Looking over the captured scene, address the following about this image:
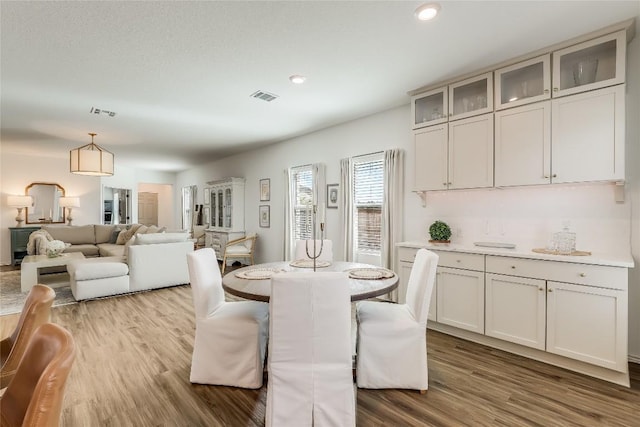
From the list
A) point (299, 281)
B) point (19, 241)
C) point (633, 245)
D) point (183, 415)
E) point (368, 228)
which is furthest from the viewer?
point (19, 241)

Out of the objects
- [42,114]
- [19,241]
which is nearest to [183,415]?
[42,114]

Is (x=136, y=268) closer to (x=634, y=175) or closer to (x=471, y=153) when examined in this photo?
(x=471, y=153)

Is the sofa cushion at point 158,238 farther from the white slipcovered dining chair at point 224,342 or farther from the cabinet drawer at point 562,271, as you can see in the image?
the cabinet drawer at point 562,271

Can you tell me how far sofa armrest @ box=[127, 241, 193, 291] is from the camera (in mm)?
4746

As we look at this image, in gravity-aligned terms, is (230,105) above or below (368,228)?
above

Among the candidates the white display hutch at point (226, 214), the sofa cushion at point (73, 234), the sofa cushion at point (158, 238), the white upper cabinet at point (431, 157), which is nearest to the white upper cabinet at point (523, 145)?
the white upper cabinet at point (431, 157)

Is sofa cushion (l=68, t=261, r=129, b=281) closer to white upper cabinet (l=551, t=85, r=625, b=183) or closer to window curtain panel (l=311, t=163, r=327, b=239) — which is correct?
window curtain panel (l=311, t=163, r=327, b=239)

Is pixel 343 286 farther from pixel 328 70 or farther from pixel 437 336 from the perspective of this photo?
pixel 328 70

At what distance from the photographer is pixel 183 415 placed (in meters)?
1.99

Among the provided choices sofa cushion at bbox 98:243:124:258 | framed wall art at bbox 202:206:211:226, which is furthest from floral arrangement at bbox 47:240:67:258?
framed wall art at bbox 202:206:211:226

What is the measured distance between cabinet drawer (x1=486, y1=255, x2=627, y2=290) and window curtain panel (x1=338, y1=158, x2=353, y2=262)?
2.14m

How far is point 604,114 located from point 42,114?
6367 mm

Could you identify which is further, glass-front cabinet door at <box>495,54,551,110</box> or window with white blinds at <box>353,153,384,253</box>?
window with white blinds at <box>353,153,384,253</box>

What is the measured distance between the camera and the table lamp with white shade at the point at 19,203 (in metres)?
7.08
